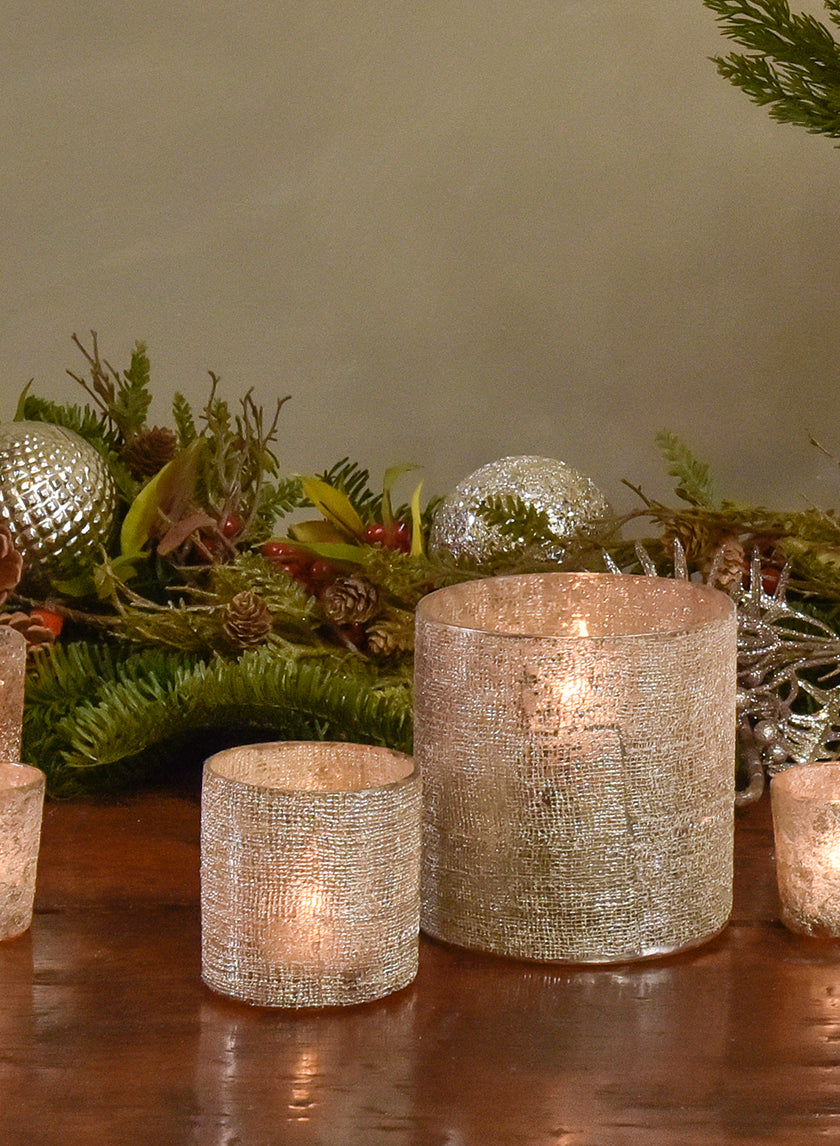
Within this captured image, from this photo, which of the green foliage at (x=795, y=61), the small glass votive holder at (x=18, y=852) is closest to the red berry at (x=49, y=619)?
the small glass votive holder at (x=18, y=852)

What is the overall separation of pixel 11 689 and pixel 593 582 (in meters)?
0.26

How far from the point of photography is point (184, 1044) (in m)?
0.51

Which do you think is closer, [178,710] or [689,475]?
[178,710]

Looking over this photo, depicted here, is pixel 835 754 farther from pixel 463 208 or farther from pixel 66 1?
pixel 66 1

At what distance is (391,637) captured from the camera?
0.80 meters

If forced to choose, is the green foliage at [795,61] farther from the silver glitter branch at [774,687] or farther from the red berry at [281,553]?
the red berry at [281,553]

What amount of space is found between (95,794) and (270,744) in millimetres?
190

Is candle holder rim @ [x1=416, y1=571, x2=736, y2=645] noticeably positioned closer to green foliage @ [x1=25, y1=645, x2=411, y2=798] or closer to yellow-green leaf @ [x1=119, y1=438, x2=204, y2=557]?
green foliage @ [x1=25, y1=645, x2=411, y2=798]

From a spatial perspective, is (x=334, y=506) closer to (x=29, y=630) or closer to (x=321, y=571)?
(x=321, y=571)

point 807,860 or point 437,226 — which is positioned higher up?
point 437,226

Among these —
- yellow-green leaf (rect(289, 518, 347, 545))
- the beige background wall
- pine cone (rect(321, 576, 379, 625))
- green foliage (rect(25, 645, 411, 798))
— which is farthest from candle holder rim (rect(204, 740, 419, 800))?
the beige background wall

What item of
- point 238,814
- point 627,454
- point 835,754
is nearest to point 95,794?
point 238,814

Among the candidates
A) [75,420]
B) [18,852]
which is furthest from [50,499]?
[18,852]

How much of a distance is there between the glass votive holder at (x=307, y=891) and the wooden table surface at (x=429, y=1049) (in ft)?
0.04
